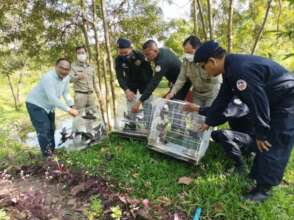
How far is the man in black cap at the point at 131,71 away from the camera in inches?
157

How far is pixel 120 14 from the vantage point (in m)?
7.36

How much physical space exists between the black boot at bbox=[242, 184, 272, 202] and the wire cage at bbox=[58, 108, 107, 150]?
2151mm

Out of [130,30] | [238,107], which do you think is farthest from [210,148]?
[130,30]

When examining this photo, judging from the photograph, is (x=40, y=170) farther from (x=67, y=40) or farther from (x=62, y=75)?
(x=67, y=40)

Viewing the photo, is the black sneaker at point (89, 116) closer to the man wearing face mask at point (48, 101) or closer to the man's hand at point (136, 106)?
the man wearing face mask at point (48, 101)

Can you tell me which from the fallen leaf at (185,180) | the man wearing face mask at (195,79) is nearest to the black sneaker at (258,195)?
the fallen leaf at (185,180)

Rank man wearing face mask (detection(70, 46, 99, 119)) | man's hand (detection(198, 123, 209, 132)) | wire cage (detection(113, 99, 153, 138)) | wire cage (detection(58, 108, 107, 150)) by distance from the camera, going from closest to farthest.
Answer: man's hand (detection(198, 123, 209, 132)) < wire cage (detection(113, 99, 153, 138)) < wire cage (detection(58, 108, 107, 150)) < man wearing face mask (detection(70, 46, 99, 119))

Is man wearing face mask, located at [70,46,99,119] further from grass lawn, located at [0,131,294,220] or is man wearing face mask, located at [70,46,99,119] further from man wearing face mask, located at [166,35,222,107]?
man wearing face mask, located at [166,35,222,107]

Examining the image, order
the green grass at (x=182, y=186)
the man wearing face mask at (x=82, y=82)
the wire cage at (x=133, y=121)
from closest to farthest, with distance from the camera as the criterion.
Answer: the green grass at (x=182, y=186) → the wire cage at (x=133, y=121) → the man wearing face mask at (x=82, y=82)

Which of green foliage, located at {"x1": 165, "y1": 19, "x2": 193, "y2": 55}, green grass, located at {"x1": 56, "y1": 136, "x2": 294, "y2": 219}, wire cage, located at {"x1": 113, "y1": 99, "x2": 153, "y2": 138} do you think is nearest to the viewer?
green grass, located at {"x1": 56, "y1": 136, "x2": 294, "y2": 219}

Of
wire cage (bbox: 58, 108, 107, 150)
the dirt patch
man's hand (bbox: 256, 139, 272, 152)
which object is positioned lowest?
the dirt patch

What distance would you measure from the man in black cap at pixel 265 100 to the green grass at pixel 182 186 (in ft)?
0.59

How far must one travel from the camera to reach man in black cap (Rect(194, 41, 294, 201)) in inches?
93.5

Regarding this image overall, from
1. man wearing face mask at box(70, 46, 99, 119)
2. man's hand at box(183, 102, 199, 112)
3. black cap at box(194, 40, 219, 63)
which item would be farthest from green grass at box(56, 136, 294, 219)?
man wearing face mask at box(70, 46, 99, 119)
